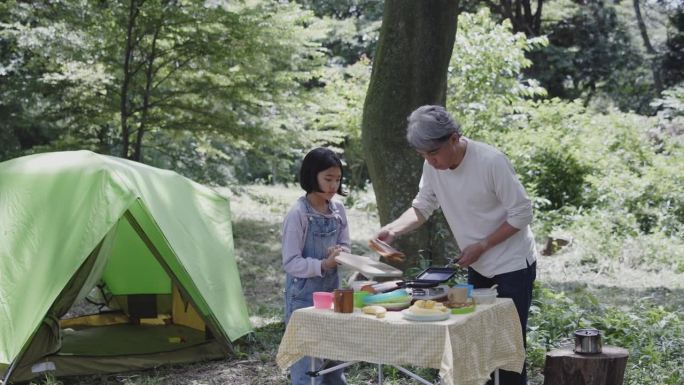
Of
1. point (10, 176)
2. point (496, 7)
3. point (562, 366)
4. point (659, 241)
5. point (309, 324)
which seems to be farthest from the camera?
point (496, 7)

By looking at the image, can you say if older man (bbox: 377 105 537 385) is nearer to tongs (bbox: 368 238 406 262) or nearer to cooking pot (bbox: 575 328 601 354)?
tongs (bbox: 368 238 406 262)

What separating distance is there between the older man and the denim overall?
0.50m

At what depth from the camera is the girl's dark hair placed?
135 inches

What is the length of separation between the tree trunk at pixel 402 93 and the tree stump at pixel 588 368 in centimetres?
219

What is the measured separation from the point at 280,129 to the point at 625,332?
570 cm

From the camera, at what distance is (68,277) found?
179 inches

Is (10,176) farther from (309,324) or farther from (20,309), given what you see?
(309,324)

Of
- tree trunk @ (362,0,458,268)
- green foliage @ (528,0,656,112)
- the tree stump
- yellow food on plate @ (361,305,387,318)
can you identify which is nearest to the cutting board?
yellow food on plate @ (361,305,387,318)

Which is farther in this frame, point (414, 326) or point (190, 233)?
point (190, 233)

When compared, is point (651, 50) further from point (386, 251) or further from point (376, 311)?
point (376, 311)

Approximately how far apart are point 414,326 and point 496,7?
59.4ft

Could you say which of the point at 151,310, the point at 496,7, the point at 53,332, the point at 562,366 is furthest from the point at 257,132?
the point at 496,7

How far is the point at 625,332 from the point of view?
5.04 meters

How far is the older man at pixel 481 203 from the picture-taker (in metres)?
3.17
